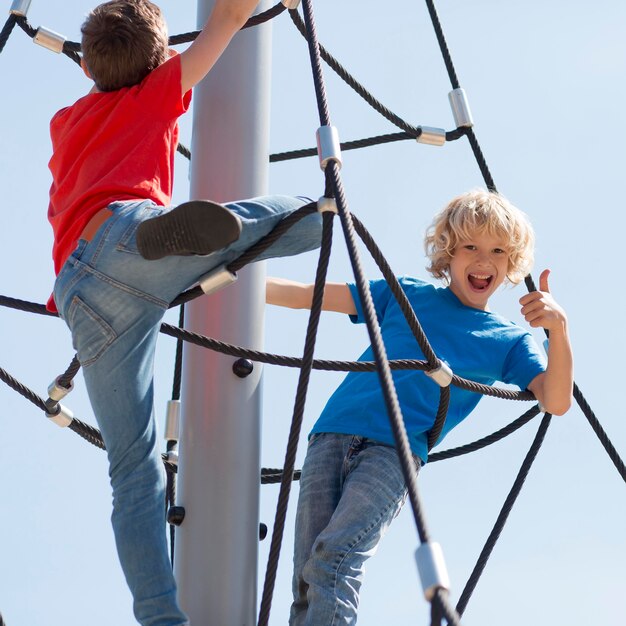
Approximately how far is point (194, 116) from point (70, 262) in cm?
67

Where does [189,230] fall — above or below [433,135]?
below

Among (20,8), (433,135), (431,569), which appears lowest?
(431,569)

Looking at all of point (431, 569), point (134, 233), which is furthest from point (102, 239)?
point (431, 569)

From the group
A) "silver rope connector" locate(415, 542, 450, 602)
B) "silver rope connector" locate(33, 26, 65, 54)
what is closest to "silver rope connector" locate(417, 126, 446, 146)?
"silver rope connector" locate(33, 26, 65, 54)

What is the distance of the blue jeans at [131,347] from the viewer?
82.4 inches

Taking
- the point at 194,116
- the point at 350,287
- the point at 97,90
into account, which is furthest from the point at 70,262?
the point at 350,287

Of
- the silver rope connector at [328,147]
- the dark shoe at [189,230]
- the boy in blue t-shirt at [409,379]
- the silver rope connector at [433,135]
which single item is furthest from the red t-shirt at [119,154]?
the silver rope connector at [433,135]

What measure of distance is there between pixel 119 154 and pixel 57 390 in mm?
655

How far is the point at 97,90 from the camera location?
248 cm

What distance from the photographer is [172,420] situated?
2.84 metres

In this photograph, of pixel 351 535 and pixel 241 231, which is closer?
pixel 241 231

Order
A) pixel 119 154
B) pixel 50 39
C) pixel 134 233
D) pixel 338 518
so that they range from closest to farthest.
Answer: pixel 134 233 < pixel 119 154 < pixel 338 518 < pixel 50 39

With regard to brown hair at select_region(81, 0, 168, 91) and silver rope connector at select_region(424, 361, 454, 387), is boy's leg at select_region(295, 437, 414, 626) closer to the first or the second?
silver rope connector at select_region(424, 361, 454, 387)

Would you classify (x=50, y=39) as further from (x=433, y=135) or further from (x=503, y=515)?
(x=503, y=515)
